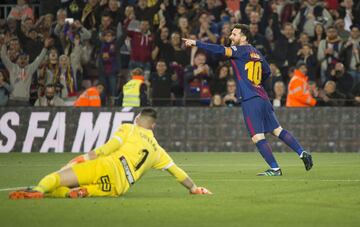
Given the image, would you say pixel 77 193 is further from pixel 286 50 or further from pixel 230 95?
pixel 286 50

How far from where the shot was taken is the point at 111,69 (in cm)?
2539

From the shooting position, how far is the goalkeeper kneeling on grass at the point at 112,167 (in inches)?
443

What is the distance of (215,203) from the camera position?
11.4 m

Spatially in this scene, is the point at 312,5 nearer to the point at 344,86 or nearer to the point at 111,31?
the point at 344,86

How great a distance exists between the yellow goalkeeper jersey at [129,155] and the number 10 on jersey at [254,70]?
4.24m

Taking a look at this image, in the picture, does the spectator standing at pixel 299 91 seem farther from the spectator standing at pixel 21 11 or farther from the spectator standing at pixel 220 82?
the spectator standing at pixel 21 11

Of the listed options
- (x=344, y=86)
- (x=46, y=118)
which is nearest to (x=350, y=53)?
(x=344, y=86)

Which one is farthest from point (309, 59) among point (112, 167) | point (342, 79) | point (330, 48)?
point (112, 167)

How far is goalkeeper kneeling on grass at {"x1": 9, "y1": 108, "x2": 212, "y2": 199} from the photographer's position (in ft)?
36.9

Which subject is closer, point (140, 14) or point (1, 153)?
point (1, 153)

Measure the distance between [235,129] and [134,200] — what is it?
12.0 meters

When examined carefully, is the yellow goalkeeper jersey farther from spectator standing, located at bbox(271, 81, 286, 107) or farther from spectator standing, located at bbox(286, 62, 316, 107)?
spectator standing, located at bbox(271, 81, 286, 107)

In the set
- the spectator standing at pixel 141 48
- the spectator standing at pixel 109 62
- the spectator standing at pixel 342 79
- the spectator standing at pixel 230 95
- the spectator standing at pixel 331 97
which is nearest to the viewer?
the spectator standing at pixel 331 97

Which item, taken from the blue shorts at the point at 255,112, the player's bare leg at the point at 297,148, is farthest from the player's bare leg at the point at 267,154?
the player's bare leg at the point at 297,148
